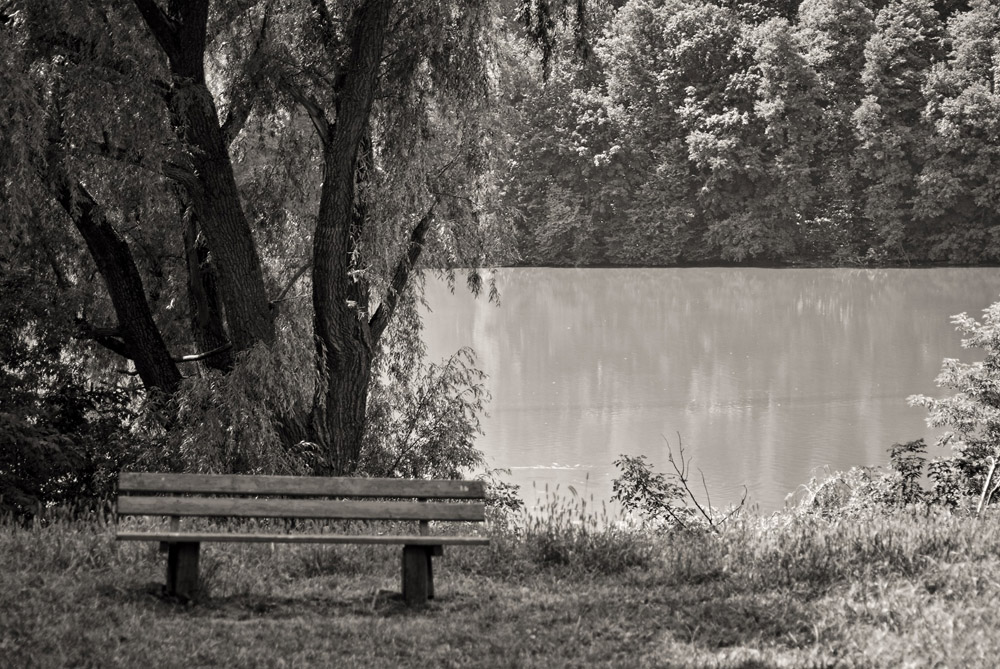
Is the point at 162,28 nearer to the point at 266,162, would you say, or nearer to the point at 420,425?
the point at 266,162

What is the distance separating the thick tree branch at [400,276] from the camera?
37.1 feet

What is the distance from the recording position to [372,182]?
10.8m

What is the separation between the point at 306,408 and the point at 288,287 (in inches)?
58.5

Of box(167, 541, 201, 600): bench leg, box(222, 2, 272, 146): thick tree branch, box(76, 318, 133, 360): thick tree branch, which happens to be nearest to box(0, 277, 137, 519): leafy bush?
box(76, 318, 133, 360): thick tree branch

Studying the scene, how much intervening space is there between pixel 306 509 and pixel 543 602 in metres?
1.12

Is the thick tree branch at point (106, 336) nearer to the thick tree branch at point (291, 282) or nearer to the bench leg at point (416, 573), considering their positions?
the thick tree branch at point (291, 282)

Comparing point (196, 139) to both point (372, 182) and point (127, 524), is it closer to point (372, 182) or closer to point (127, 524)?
point (372, 182)

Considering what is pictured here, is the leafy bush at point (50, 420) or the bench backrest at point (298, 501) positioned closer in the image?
the bench backrest at point (298, 501)

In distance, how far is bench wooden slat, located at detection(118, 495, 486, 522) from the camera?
16.7ft

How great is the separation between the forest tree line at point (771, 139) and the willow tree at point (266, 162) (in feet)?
114

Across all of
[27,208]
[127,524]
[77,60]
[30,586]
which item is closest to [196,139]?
[77,60]

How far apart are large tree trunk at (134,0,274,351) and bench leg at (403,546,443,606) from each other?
203 inches

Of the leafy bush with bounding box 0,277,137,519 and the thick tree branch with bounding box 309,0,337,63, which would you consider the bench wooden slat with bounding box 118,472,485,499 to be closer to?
the leafy bush with bounding box 0,277,137,519

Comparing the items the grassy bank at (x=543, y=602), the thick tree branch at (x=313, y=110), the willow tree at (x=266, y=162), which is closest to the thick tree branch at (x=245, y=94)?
the willow tree at (x=266, y=162)
